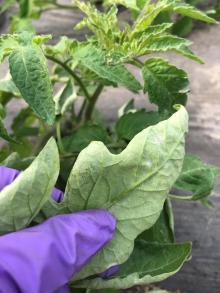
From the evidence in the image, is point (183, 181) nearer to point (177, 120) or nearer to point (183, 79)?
point (183, 79)

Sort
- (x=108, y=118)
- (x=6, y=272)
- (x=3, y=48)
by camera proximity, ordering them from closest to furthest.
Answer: (x=6, y=272) < (x=3, y=48) < (x=108, y=118)

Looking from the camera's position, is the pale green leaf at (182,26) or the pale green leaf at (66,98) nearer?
the pale green leaf at (66,98)

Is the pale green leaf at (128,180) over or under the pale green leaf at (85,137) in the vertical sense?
over

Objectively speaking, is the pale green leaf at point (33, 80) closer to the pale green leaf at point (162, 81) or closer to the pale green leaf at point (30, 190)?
the pale green leaf at point (30, 190)

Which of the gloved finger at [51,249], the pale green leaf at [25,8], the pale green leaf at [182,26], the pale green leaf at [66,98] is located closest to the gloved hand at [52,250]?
the gloved finger at [51,249]

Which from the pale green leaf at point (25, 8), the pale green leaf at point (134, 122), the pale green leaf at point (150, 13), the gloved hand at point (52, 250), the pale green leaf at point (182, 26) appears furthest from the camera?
the pale green leaf at point (182, 26)

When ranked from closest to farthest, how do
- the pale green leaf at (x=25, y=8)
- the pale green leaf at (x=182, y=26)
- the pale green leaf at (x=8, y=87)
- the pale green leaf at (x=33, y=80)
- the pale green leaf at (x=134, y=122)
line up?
the pale green leaf at (x=33, y=80)
the pale green leaf at (x=134, y=122)
the pale green leaf at (x=8, y=87)
the pale green leaf at (x=25, y=8)
the pale green leaf at (x=182, y=26)

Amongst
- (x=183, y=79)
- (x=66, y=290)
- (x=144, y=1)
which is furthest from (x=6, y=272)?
(x=144, y=1)

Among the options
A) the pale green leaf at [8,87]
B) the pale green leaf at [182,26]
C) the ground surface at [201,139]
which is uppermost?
the pale green leaf at [8,87]
